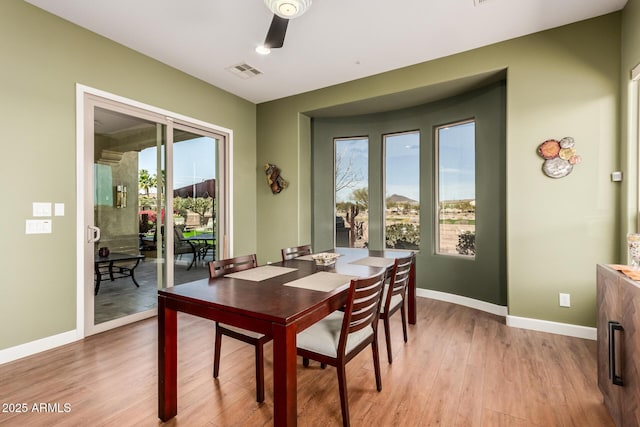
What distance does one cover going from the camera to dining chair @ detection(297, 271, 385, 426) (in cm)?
165

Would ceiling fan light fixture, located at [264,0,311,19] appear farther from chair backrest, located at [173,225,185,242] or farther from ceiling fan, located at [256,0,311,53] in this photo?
chair backrest, located at [173,225,185,242]

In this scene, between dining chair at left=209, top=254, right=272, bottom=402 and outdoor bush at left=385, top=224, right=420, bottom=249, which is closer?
dining chair at left=209, top=254, right=272, bottom=402

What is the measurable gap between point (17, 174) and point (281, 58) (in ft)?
8.82

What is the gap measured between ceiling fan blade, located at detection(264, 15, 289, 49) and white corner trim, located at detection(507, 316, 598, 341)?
3365mm

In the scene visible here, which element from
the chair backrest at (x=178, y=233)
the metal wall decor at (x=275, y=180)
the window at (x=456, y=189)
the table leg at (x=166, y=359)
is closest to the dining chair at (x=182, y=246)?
the chair backrest at (x=178, y=233)

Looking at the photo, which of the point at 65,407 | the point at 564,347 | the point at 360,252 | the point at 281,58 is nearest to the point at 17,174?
the point at 65,407

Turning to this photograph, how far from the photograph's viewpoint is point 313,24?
2.86 meters

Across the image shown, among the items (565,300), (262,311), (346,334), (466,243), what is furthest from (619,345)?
(466,243)

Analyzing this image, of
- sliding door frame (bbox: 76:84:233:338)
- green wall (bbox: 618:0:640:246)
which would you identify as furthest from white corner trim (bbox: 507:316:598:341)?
sliding door frame (bbox: 76:84:233:338)

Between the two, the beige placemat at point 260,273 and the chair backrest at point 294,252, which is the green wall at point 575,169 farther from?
the beige placemat at point 260,273

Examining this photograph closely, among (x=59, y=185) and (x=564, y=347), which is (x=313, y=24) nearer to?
(x=59, y=185)

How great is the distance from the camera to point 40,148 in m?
2.63

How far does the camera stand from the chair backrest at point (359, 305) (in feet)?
5.32

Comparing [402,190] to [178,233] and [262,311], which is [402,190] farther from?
[262,311]
